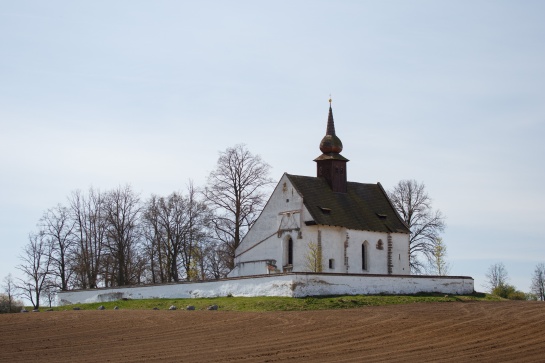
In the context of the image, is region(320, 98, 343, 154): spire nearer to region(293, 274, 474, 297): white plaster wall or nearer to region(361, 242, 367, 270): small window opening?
region(361, 242, 367, 270): small window opening

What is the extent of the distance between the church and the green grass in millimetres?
10016

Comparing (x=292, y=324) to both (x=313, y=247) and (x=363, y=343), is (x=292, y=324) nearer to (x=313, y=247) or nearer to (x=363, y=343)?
(x=363, y=343)

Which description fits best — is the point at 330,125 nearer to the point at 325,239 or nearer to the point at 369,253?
the point at 369,253

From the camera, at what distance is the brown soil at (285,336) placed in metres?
25.8

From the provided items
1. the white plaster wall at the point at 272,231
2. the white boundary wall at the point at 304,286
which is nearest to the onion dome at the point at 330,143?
the white plaster wall at the point at 272,231

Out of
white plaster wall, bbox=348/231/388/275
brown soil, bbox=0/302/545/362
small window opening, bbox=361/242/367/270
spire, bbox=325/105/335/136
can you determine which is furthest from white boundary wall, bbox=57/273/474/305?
spire, bbox=325/105/335/136

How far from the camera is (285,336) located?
29875mm

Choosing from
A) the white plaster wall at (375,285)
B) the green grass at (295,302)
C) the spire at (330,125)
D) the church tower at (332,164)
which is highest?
the spire at (330,125)

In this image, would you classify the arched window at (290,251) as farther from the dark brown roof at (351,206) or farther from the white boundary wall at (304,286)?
the white boundary wall at (304,286)

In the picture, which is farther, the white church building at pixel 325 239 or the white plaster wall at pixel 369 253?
the white plaster wall at pixel 369 253

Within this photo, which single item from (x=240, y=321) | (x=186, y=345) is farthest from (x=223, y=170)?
(x=186, y=345)

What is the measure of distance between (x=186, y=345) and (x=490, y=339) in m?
10.4

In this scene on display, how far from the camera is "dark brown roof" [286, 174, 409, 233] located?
57844mm

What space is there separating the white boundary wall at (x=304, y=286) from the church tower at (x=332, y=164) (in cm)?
1460
